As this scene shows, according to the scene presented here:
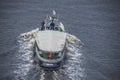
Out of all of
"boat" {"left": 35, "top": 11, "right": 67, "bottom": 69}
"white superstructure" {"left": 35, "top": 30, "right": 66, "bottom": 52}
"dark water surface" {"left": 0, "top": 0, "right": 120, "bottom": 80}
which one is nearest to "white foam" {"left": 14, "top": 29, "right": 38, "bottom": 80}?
"dark water surface" {"left": 0, "top": 0, "right": 120, "bottom": 80}

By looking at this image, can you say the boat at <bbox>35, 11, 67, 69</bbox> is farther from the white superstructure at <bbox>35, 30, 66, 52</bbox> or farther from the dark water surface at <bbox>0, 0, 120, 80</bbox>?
the dark water surface at <bbox>0, 0, 120, 80</bbox>

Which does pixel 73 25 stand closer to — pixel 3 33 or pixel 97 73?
pixel 3 33

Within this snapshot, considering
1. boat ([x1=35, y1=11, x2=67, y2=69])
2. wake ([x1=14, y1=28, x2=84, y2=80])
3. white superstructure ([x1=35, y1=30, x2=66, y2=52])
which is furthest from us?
white superstructure ([x1=35, y1=30, x2=66, y2=52])

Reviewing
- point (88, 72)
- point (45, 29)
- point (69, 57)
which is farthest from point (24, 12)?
point (88, 72)

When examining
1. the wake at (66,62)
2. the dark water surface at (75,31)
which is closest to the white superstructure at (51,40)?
the wake at (66,62)

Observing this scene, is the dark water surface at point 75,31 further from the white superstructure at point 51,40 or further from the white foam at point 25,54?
the white superstructure at point 51,40

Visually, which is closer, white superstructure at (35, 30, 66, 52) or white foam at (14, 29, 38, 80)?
white foam at (14, 29, 38, 80)
